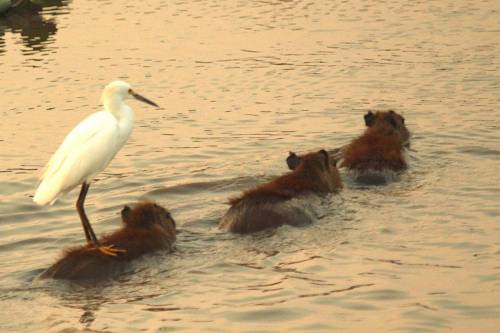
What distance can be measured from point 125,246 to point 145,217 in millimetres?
377

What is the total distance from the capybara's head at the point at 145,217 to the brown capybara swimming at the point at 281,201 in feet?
2.07

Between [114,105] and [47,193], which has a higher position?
[114,105]

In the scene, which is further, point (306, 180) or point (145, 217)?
point (306, 180)

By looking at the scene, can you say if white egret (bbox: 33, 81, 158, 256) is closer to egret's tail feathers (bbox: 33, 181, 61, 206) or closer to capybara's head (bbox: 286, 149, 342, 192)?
egret's tail feathers (bbox: 33, 181, 61, 206)

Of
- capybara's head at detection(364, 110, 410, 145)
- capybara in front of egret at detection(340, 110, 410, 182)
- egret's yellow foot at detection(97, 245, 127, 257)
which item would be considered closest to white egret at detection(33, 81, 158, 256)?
egret's yellow foot at detection(97, 245, 127, 257)

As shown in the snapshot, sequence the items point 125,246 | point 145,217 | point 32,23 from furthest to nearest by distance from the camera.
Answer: point 32,23
point 145,217
point 125,246

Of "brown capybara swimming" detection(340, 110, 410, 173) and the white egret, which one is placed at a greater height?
the white egret

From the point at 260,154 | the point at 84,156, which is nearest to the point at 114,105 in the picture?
the point at 84,156

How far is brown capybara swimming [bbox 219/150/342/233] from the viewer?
9.89 m

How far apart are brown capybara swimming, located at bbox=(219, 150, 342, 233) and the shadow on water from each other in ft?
30.9

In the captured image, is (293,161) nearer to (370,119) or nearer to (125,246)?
(370,119)

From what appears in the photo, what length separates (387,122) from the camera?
1273 cm

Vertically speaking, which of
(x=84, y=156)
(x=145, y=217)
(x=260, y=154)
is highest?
(x=84, y=156)

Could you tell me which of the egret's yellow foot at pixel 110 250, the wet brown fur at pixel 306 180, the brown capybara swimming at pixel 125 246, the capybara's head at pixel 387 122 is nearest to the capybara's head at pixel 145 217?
the brown capybara swimming at pixel 125 246
